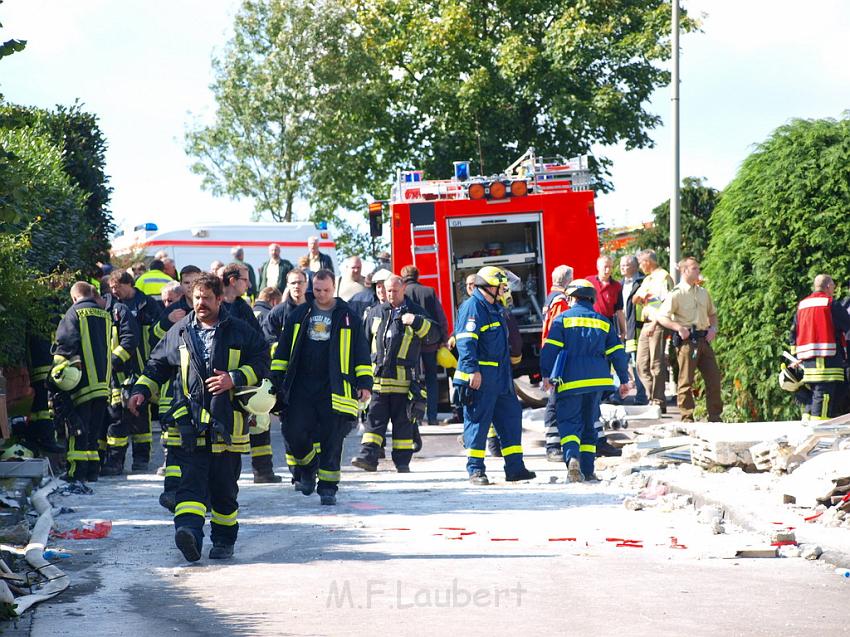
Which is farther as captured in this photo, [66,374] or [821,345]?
[821,345]

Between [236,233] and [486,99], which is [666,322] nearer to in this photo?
[236,233]

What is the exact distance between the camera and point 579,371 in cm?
1199

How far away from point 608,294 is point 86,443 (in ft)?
21.9

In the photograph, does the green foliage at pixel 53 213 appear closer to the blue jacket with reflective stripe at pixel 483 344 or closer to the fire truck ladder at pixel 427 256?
the fire truck ladder at pixel 427 256

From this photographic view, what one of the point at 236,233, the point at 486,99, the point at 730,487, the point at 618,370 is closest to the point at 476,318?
the point at 618,370

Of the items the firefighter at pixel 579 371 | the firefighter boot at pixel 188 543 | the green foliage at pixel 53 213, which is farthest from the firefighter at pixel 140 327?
the firefighter boot at pixel 188 543

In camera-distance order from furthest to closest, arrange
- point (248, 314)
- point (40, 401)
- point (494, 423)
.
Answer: point (40, 401) < point (494, 423) < point (248, 314)

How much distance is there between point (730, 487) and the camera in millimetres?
10742

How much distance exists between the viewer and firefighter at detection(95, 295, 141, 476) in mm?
12672

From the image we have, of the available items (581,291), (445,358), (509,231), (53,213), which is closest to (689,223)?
(509,231)

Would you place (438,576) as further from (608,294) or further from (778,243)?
(608,294)

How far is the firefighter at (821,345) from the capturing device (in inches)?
556

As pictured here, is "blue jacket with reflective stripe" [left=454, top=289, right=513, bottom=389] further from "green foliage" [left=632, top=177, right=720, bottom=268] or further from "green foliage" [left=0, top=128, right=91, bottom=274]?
"green foliage" [left=632, top=177, right=720, bottom=268]

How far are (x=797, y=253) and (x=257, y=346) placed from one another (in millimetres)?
8097
